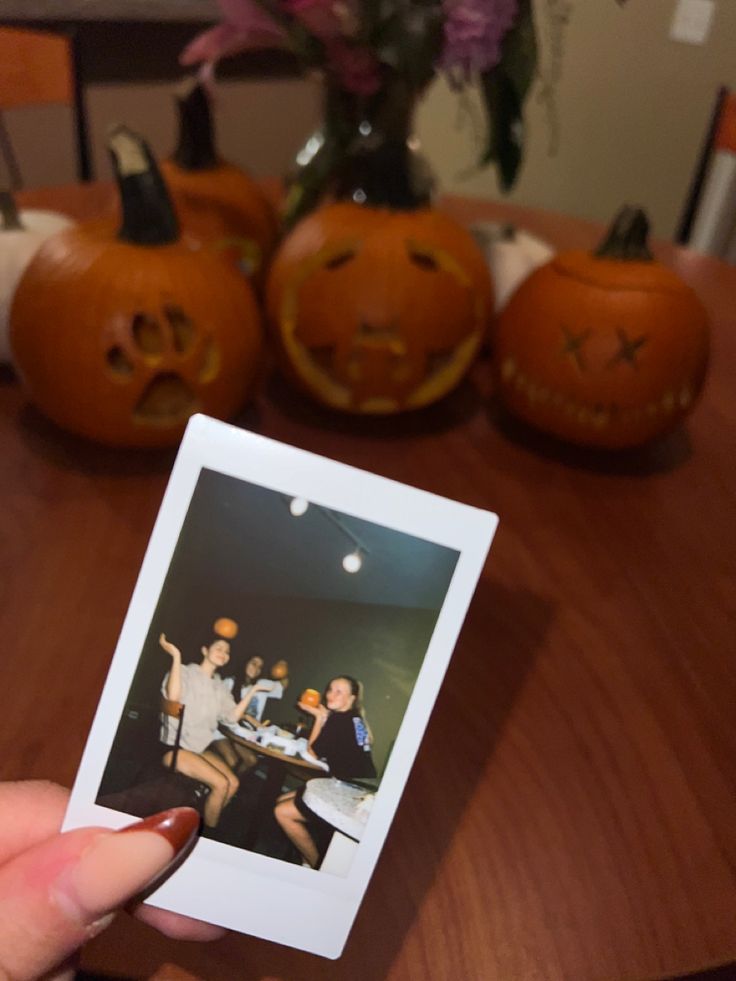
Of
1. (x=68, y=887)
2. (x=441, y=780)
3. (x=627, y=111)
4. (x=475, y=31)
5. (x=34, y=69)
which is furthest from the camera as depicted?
(x=627, y=111)

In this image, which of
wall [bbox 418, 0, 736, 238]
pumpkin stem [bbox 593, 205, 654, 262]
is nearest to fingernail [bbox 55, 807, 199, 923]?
pumpkin stem [bbox 593, 205, 654, 262]

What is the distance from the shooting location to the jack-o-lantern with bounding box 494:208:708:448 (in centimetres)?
68

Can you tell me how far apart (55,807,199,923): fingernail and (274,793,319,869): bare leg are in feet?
0.16

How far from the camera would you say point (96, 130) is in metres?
2.16

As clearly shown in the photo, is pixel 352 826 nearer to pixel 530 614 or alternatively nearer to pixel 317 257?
pixel 530 614

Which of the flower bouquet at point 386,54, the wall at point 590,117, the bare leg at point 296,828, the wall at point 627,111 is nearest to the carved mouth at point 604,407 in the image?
the flower bouquet at point 386,54

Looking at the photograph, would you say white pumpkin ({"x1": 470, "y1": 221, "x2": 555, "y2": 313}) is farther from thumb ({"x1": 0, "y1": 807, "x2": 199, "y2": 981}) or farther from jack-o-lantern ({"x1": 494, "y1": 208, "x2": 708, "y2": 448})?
thumb ({"x1": 0, "y1": 807, "x2": 199, "y2": 981})

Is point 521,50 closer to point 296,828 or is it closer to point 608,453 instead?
point 608,453

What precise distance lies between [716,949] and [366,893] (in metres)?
0.18

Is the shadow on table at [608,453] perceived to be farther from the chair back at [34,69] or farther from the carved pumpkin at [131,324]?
the chair back at [34,69]

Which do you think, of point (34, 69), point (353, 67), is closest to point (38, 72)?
point (34, 69)

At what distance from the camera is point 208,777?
412 mm

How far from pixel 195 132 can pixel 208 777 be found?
0.67 meters

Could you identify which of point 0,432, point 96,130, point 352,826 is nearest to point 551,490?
point 352,826
